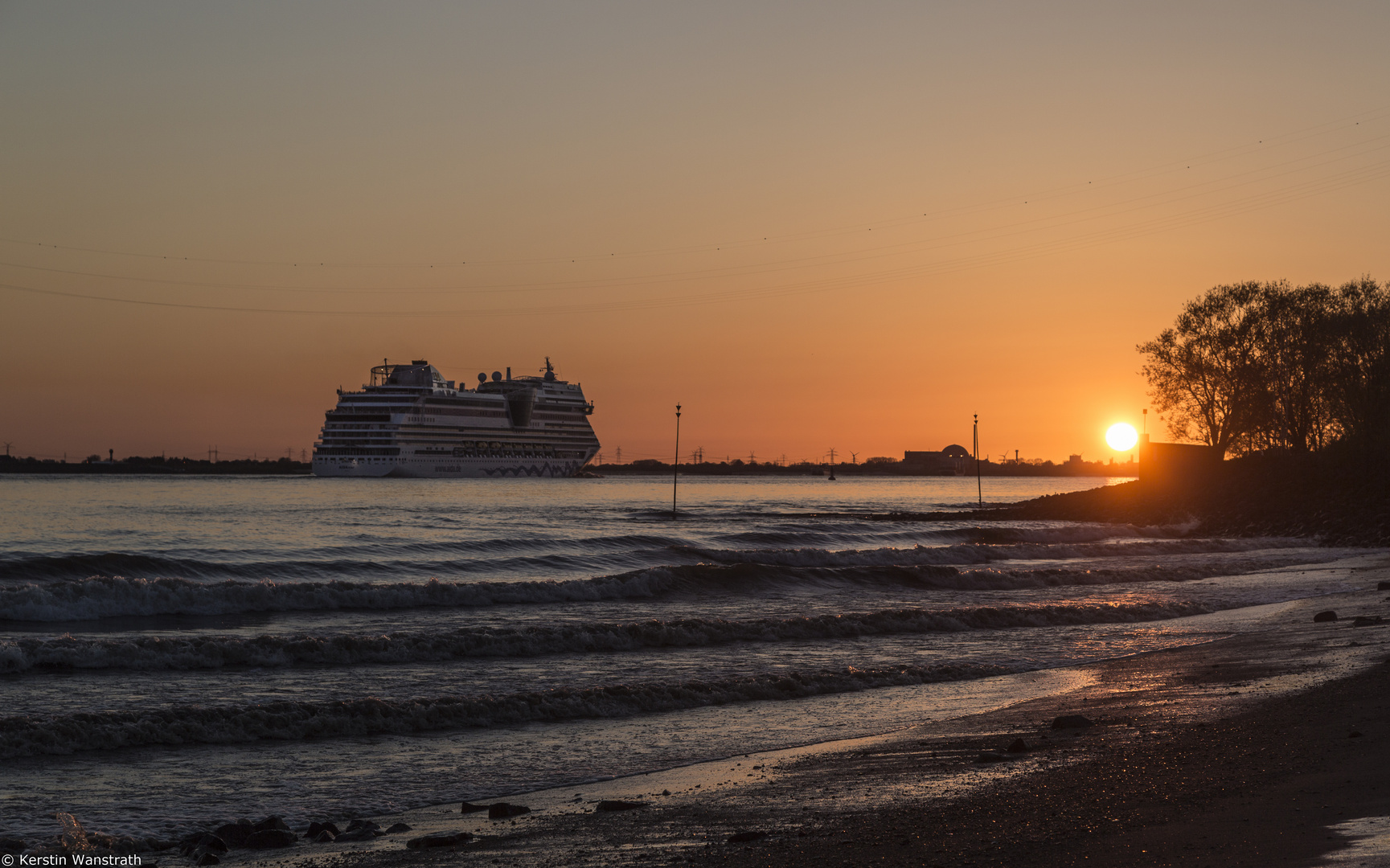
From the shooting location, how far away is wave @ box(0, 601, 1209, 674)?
11492 mm

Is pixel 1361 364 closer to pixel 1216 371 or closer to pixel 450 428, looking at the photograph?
pixel 1216 371

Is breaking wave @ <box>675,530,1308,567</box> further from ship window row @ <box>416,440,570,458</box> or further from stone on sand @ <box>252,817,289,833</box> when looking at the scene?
ship window row @ <box>416,440,570,458</box>

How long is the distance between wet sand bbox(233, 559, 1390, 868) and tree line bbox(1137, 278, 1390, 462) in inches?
2041

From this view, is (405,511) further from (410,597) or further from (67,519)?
(410,597)

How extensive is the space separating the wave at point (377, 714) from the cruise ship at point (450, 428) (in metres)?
110

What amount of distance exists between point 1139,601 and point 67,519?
36191 millimetres

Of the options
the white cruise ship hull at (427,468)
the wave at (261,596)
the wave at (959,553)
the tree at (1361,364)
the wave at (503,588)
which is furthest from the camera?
the white cruise ship hull at (427,468)

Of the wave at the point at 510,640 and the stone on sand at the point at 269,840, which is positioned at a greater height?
the stone on sand at the point at 269,840

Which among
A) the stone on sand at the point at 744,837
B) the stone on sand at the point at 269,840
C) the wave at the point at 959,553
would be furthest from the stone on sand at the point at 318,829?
the wave at the point at 959,553

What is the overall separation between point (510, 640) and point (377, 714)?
4416 millimetres

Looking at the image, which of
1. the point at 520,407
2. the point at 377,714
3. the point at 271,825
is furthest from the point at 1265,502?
the point at 520,407

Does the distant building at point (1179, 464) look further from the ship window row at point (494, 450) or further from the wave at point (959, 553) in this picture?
the ship window row at point (494, 450)

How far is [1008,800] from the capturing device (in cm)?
611

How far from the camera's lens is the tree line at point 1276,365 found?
5253cm
